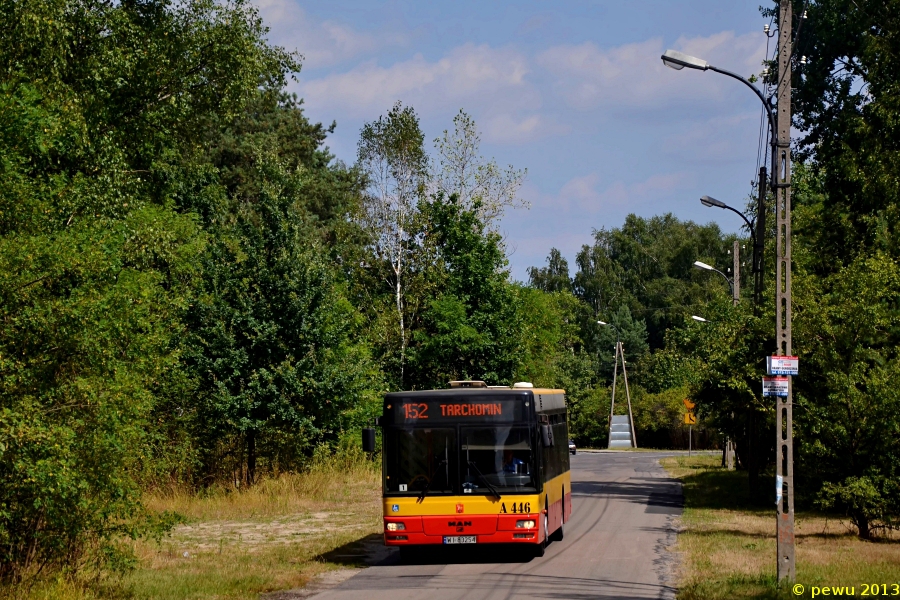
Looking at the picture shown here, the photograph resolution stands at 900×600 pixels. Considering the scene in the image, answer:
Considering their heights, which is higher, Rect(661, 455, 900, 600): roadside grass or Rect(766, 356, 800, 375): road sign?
Rect(766, 356, 800, 375): road sign

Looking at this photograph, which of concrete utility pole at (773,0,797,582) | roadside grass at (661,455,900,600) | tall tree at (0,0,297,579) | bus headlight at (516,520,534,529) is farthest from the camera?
bus headlight at (516,520,534,529)

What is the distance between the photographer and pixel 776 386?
48.1 ft

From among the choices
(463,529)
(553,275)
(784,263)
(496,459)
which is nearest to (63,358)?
(463,529)

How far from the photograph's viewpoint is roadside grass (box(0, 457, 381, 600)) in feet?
48.1

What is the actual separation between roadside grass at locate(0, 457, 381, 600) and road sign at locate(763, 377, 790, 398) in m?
7.06

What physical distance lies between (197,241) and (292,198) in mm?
6002

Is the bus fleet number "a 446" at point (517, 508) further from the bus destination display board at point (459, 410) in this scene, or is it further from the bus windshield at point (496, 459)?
the bus destination display board at point (459, 410)

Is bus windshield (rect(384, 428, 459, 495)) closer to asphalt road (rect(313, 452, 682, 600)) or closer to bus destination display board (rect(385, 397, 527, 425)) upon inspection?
bus destination display board (rect(385, 397, 527, 425))

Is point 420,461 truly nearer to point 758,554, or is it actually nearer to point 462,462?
point 462,462

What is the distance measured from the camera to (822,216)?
3122cm

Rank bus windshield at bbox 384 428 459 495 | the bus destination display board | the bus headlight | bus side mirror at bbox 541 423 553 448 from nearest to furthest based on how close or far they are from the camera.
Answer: the bus headlight
bus windshield at bbox 384 428 459 495
the bus destination display board
bus side mirror at bbox 541 423 553 448

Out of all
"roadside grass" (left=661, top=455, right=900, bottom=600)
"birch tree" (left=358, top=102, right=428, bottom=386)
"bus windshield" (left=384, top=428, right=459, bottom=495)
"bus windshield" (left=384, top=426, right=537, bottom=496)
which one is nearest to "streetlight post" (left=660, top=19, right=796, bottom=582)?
"roadside grass" (left=661, top=455, right=900, bottom=600)

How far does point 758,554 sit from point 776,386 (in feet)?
15.8

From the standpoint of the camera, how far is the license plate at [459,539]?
1750cm
